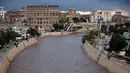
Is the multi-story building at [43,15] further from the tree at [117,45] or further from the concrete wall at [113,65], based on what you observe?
the tree at [117,45]

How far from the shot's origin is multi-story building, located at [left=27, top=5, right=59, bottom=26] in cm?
6794

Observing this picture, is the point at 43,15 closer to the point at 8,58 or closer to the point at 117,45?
the point at 8,58

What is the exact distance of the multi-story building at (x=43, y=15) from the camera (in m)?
67.9

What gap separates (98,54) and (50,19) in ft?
160

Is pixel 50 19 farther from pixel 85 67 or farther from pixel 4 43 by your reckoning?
pixel 85 67

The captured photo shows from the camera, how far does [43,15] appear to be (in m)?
68.5

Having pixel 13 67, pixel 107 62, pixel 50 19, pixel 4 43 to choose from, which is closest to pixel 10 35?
pixel 4 43

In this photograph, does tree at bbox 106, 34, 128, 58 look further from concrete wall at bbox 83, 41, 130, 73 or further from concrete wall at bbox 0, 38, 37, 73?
concrete wall at bbox 0, 38, 37, 73

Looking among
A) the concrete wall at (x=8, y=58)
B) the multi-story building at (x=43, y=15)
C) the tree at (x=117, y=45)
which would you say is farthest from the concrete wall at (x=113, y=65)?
the multi-story building at (x=43, y=15)

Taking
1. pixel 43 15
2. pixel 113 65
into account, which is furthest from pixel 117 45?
pixel 43 15

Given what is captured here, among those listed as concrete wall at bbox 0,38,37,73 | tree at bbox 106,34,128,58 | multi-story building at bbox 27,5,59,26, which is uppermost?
tree at bbox 106,34,128,58

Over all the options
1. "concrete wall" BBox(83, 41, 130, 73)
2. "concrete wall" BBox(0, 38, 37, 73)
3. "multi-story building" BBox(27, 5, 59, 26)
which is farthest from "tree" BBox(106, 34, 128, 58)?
"multi-story building" BBox(27, 5, 59, 26)

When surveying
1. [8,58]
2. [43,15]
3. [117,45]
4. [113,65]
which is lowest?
[43,15]

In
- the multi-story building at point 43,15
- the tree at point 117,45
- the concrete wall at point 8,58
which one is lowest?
the multi-story building at point 43,15
